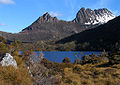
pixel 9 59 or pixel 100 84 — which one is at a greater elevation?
pixel 9 59

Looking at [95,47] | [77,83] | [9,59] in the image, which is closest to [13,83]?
[9,59]

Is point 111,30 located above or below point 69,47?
above

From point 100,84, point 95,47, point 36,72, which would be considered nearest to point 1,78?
point 36,72

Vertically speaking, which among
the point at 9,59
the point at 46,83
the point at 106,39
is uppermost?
the point at 106,39

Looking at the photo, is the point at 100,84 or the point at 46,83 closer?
the point at 46,83

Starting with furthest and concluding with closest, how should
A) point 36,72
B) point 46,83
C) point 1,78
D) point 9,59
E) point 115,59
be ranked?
point 115,59 → point 9,59 → point 36,72 → point 46,83 → point 1,78

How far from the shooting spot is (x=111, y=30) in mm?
183000

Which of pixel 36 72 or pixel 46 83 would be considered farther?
pixel 36 72

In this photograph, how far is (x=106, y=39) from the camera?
16612cm

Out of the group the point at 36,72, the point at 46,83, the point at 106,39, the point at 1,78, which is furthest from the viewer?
the point at 106,39

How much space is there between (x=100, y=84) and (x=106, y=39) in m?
167

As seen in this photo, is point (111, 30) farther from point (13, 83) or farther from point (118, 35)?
point (13, 83)

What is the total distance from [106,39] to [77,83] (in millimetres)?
167070

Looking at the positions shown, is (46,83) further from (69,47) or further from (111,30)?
(111,30)
